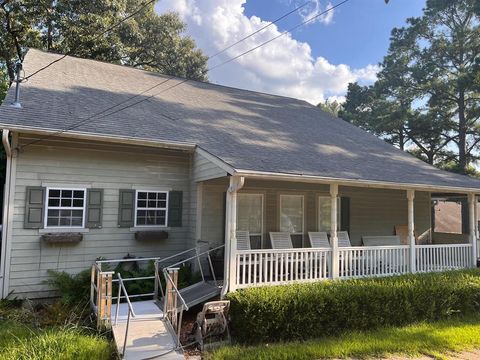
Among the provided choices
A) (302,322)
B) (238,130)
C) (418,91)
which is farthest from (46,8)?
(418,91)

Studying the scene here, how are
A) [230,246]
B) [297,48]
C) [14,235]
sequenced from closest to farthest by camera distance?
[230,246], [14,235], [297,48]

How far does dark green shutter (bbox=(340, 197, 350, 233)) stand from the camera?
1148 centimetres

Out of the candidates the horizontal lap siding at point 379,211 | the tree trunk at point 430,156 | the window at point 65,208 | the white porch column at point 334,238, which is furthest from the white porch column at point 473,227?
the tree trunk at point 430,156

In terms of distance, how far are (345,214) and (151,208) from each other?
19.8 ft

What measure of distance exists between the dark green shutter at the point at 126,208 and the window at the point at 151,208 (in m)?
0.12

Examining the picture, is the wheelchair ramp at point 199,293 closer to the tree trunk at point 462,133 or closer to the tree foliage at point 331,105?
the tree trunk at point 462,133

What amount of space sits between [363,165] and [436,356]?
4990 millimetres

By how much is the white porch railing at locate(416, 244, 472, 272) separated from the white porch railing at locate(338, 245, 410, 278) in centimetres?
50

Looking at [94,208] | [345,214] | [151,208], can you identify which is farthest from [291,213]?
[94,208]

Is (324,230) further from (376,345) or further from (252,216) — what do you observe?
(376,345)

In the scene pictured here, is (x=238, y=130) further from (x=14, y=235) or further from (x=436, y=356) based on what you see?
(x=436, y=356)

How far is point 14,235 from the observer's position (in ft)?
23.6

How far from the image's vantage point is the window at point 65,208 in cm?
762

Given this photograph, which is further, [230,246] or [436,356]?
[230,246]
